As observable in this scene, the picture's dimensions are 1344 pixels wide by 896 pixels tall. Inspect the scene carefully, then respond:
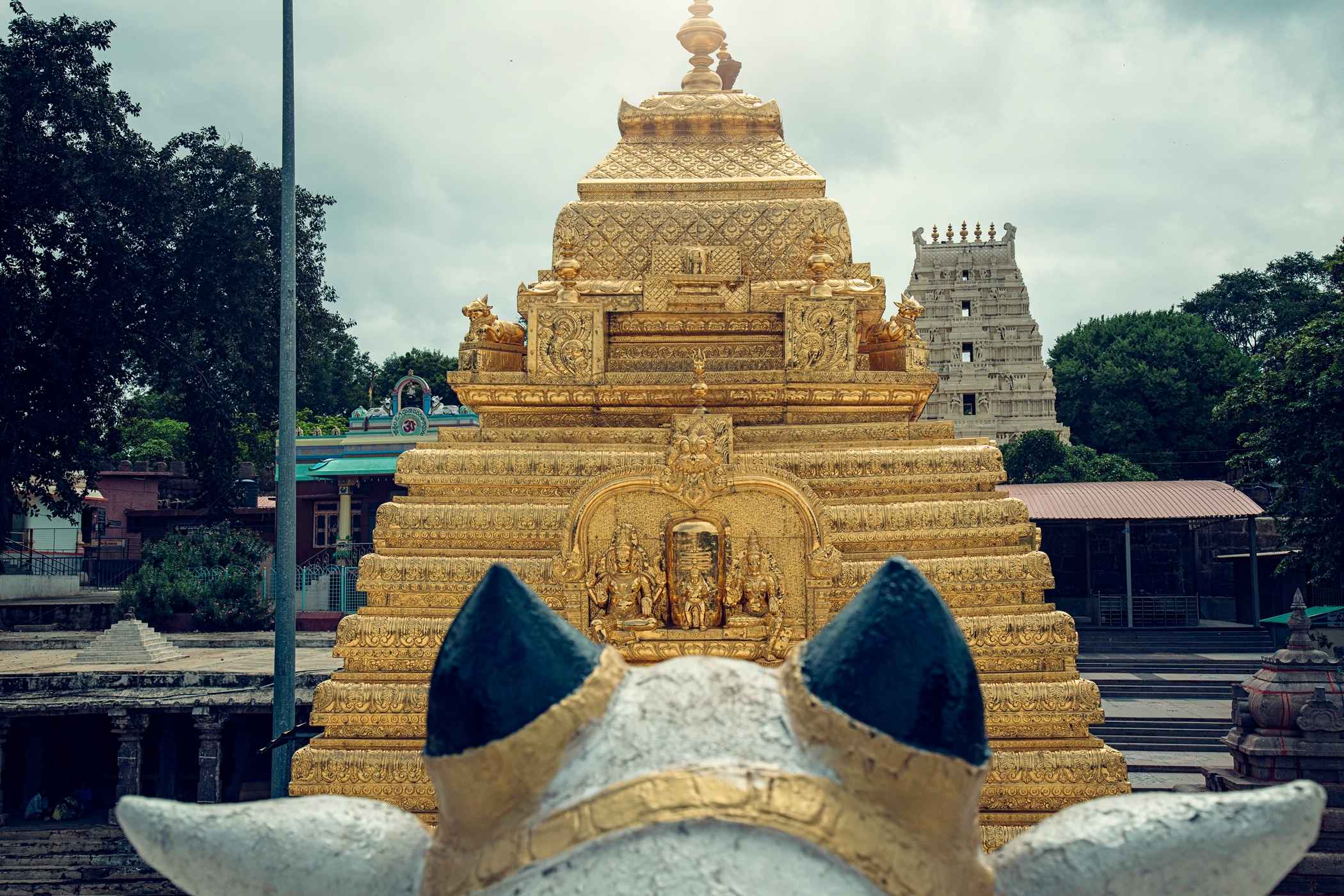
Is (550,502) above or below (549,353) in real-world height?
below

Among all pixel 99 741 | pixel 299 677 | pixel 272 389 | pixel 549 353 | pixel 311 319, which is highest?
pixel 311 319

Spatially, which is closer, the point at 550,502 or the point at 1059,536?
the point at 550,502

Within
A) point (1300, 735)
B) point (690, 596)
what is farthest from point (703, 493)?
point (1300, 735)

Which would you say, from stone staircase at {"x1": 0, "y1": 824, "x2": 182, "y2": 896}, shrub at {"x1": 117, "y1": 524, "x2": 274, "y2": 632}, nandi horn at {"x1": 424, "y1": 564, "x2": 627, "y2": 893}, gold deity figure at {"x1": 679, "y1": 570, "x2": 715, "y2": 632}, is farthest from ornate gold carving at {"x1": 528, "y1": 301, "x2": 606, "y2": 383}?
shrub at {"x1": 117, "y1": 524, "x2": 274, "y2": 632}

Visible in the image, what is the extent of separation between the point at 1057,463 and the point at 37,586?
122 ft

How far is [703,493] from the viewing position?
7.20 meters

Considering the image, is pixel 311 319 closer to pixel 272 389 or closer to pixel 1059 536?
pixel 272 389

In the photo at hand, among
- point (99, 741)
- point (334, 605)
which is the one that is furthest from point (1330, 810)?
point (334, 605)

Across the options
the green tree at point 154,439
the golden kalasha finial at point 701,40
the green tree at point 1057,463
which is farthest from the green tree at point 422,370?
the golden kalasha finial at point 701,40

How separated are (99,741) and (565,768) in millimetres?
19610

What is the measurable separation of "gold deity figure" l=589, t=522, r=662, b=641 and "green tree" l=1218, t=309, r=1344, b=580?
20243 mm

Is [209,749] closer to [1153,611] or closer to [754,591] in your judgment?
[754,591]

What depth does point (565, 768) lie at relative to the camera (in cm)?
197

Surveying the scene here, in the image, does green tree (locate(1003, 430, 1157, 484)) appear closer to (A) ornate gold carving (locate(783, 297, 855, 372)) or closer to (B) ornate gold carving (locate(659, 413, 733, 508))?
(A) ornate gold carving (locate(783, 297, 855, 372))
